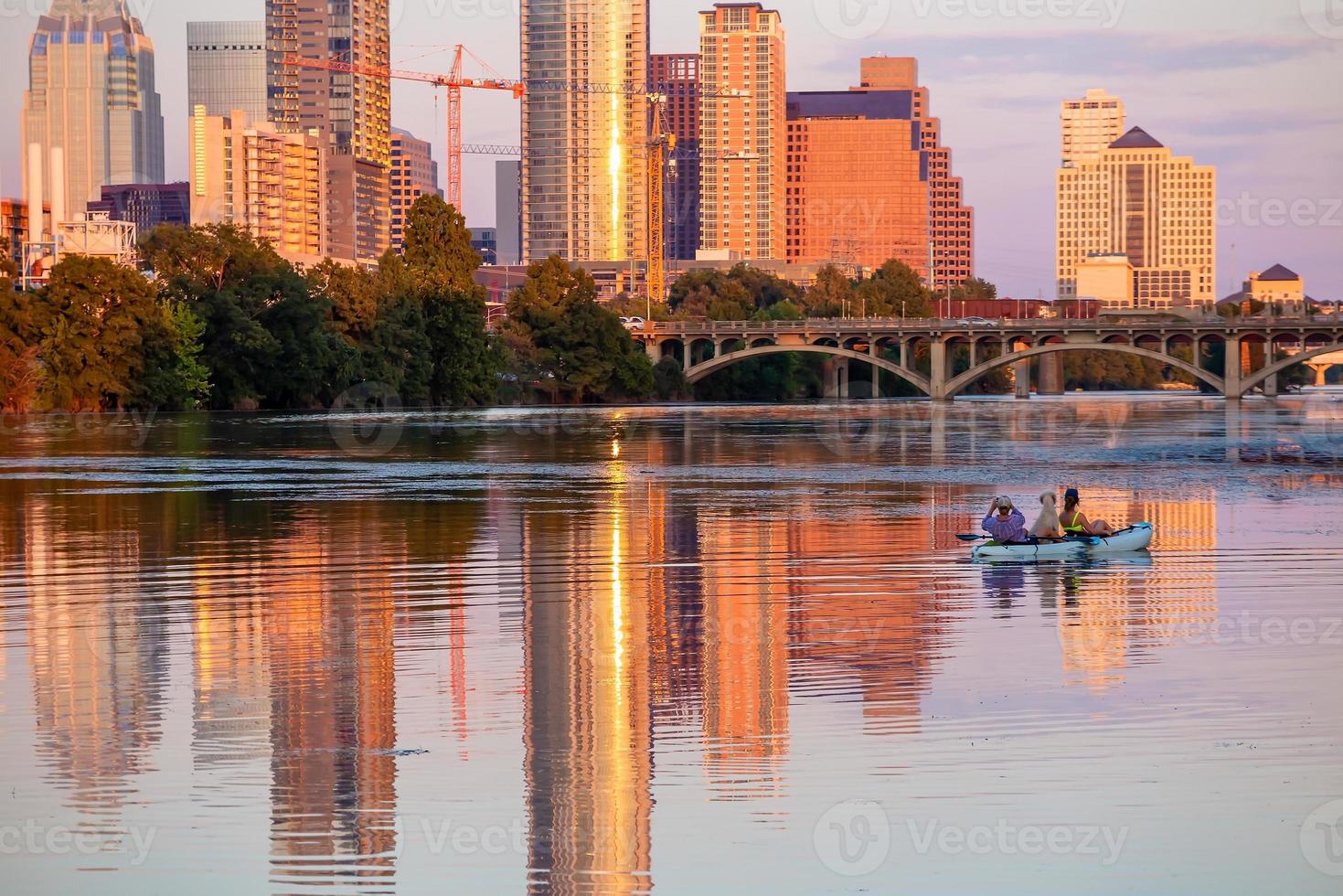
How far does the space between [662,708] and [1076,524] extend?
43.8 feet

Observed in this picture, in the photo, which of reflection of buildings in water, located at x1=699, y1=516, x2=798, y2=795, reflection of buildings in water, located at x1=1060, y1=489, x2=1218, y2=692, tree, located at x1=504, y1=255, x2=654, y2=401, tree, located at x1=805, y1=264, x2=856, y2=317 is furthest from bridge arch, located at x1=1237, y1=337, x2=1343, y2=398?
reflection of buildings in water, located at x1=699, y1=516, x2=798, y2=795

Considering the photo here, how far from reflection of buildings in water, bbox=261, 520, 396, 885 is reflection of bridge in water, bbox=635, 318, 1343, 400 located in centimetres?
12285

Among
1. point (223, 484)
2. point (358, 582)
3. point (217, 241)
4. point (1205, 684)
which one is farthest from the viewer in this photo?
point (217, 241)

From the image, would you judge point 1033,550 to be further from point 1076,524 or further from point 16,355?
point 16,355

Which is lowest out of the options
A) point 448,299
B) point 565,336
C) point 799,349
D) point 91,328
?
point 91,328

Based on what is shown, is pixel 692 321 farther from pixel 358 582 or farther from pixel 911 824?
pixel 911 824

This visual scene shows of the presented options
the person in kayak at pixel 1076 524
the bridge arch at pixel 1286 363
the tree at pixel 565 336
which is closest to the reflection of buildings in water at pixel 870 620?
the person in kayak at pixel 1076 524

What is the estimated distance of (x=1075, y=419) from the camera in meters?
104

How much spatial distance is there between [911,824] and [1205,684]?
5.21 metres

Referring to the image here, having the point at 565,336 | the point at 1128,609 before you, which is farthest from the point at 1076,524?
the point at 565,336

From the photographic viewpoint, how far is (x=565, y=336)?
141250 millimetres

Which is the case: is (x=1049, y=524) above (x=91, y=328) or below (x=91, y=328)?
below

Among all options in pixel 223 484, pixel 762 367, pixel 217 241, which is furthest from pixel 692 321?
pixel 223 484

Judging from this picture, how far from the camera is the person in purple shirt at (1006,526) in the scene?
2578 cm
